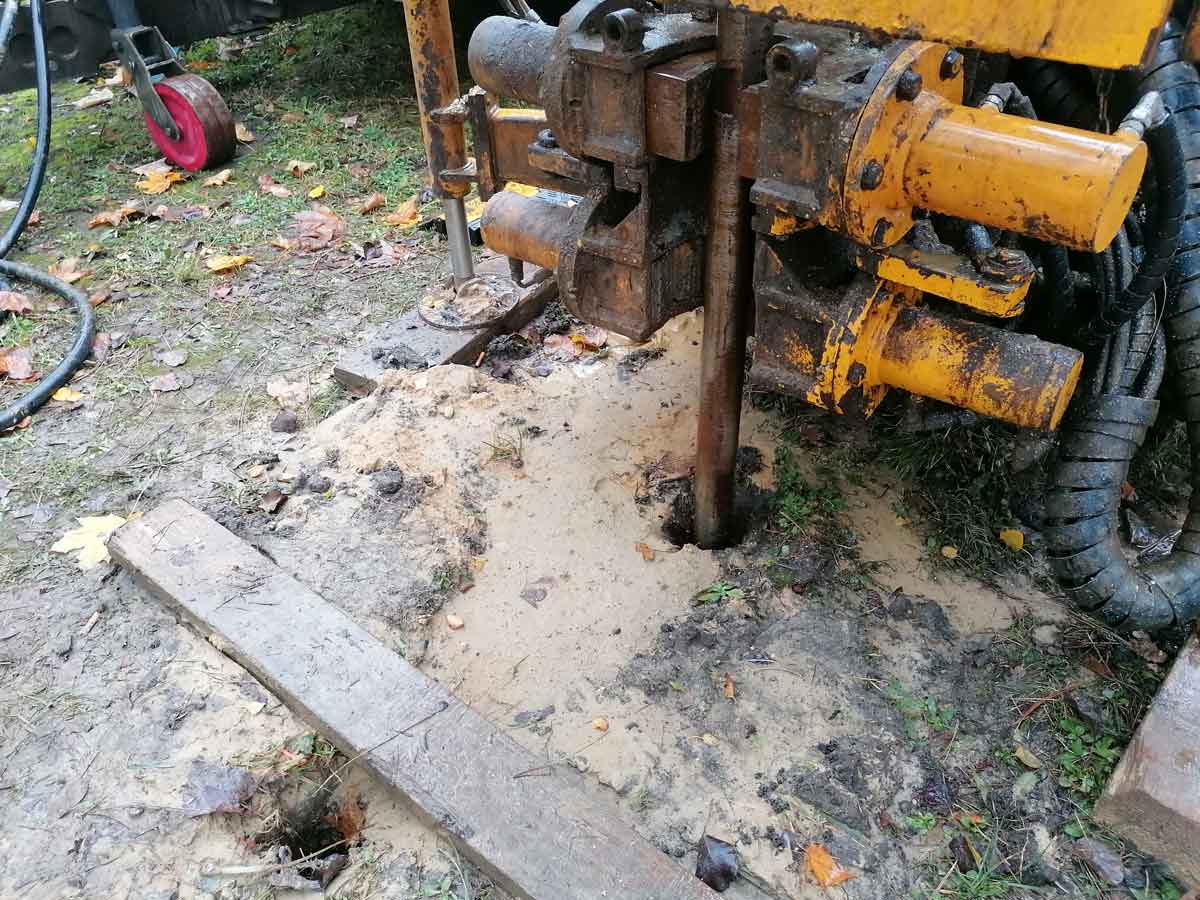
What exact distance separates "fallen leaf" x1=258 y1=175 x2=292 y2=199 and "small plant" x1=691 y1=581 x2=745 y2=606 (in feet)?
11.9

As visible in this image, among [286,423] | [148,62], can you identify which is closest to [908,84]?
[286,423]

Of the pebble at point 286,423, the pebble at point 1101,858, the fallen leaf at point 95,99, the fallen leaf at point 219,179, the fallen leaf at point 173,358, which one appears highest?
the fallen leaf at point 95,99

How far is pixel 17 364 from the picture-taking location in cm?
372

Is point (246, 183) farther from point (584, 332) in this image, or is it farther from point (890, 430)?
point (890, 430)

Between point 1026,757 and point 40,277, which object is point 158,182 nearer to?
point 40,277

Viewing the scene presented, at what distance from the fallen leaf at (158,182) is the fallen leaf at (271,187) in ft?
1.64

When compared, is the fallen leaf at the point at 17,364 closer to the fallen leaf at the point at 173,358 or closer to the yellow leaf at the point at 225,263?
the fallen leaf at the point at 173,358

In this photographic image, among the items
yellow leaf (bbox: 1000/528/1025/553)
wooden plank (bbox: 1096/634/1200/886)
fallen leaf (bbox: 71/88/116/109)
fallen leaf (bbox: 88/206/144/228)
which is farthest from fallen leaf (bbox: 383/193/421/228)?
wooden plank (bbox: 1096/634/1200/886)

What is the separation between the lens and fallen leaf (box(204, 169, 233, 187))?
16.7 ft

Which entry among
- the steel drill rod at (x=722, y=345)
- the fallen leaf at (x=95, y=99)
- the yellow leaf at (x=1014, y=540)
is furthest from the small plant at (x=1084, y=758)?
the fallen leaf at (x=95, y=99)

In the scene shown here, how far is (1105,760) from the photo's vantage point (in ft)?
7.18

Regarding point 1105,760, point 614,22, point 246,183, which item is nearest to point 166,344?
point 246,183

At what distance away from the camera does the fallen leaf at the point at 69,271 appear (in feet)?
14.1

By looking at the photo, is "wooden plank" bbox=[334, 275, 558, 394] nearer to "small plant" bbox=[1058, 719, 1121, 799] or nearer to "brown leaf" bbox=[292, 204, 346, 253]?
"brown leaf" bbox=[292, 204, 346, 253]
